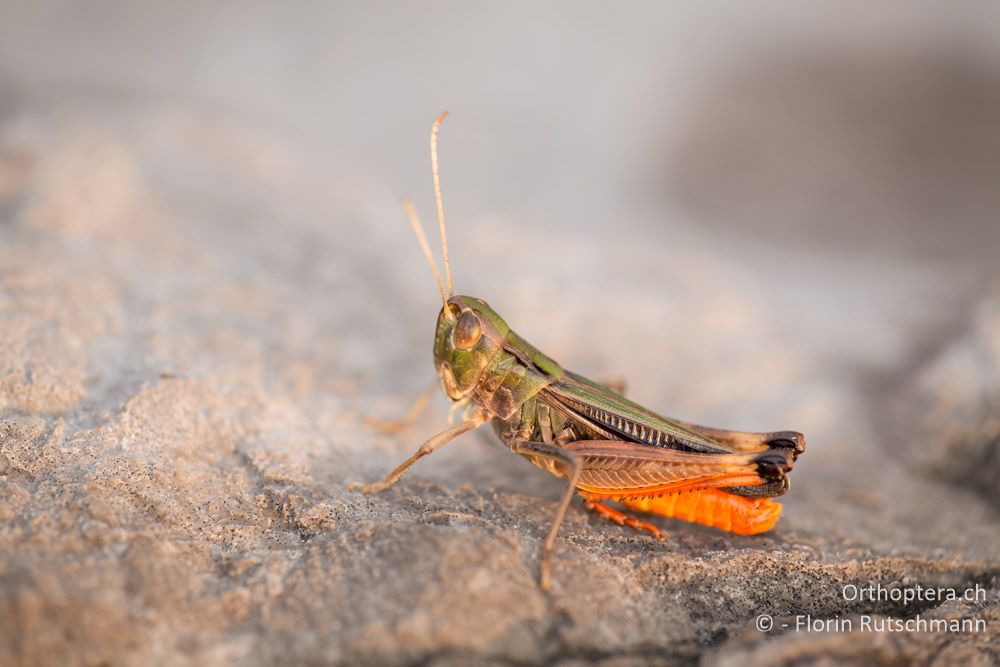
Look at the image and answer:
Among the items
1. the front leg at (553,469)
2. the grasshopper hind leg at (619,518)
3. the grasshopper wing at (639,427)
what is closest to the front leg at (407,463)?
the front leg at (553,469)

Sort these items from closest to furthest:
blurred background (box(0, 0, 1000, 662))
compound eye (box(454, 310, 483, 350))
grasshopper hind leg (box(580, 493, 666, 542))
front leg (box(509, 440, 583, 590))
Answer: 1. front leg (box(509, 440, 583, 590))
2. grasshopper hind leg (box(580, 493, 666, 542))
3. compound eye (box(454, 310, 483, 350))
4. blurred background (box(0, 0, 1000, 662))

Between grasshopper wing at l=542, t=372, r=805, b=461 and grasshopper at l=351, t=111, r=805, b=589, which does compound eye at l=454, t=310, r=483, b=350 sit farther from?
grasshopper wing at l=542, t=372, r=805, b=461

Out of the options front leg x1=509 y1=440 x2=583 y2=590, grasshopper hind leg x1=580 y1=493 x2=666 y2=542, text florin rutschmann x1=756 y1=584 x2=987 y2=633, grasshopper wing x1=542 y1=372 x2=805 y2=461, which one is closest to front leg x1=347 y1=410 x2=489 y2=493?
front leg x1=509 y1=440 x2=583 y2=590

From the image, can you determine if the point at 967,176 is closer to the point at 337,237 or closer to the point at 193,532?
the point at 337,237

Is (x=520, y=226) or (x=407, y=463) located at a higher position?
(x=520, y=226)

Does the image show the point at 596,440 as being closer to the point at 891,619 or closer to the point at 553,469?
the point at 553,469

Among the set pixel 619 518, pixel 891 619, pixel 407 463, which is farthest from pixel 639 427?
pixel 891 619

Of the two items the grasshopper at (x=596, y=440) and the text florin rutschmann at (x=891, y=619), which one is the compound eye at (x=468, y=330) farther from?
the text florin rutschmann at (x=891, y=619)
